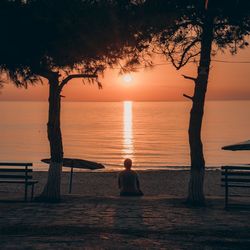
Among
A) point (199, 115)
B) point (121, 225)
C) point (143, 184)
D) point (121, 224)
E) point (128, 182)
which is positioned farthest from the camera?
point (143, 184)

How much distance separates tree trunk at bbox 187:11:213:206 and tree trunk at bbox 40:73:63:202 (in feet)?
12.1

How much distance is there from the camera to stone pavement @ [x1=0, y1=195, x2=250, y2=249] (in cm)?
1053

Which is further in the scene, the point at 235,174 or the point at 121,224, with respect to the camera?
the point at 235,174

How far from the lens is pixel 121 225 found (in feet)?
40.0

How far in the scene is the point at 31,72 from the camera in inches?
657

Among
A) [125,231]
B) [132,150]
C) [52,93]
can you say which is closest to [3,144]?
[132,150]

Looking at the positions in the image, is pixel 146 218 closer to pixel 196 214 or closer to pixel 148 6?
pixel 196 214

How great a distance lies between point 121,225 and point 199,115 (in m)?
5.26

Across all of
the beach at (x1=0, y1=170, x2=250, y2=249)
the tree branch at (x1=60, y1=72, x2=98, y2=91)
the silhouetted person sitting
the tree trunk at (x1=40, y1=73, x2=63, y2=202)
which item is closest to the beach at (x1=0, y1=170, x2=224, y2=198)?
the silhouetted person sitting

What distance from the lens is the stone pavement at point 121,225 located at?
10.5 metres

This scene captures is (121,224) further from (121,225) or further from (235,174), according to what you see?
(235,174)

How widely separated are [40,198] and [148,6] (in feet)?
19.7

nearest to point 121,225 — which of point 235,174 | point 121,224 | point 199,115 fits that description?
point 121,224

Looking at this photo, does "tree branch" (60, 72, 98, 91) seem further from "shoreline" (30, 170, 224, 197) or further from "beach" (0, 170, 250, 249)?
"shoreline" (30, 170, 224, 197)
